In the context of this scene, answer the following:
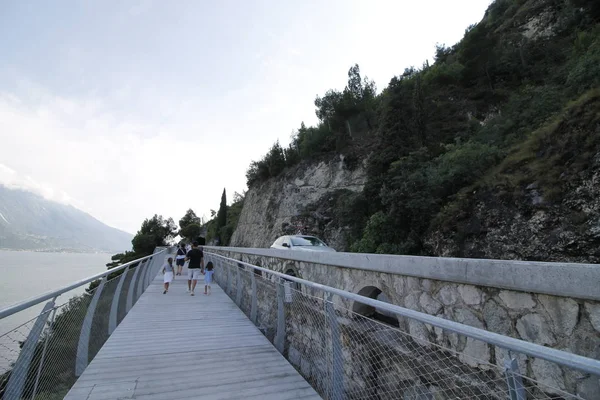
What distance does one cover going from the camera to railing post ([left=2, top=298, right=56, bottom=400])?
2693 millimetres

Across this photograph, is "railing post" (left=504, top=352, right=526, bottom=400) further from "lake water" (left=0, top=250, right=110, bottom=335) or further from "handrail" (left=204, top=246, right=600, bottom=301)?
"lake water" (left=0, top=250, right=110, bottom=335)

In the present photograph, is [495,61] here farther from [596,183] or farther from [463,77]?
[596,183]

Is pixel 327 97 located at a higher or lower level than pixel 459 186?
higher

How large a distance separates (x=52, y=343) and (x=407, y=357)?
392cm

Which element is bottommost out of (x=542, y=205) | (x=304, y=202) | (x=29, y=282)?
(x=29, y=282)

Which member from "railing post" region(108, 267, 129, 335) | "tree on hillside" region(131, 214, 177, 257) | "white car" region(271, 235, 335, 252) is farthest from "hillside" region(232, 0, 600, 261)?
"tree on hillside" region(131, 214, 177, 257)

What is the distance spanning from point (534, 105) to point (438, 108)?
A: 798 cm

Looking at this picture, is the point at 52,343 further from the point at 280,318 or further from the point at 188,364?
the point at 280,318

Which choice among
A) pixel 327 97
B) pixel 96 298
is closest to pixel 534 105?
pixel 96 298

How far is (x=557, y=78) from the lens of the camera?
15.0m

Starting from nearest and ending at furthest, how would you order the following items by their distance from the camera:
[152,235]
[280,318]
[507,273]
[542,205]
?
[507,273] < [280,318] < [542,205] < [152,235]

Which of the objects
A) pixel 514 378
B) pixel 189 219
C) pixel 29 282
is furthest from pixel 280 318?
pixel 189 219

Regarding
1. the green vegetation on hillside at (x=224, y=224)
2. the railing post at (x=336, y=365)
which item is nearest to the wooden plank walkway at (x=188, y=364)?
the railing post at (x=336, y=365)

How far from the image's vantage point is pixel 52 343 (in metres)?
3.49
